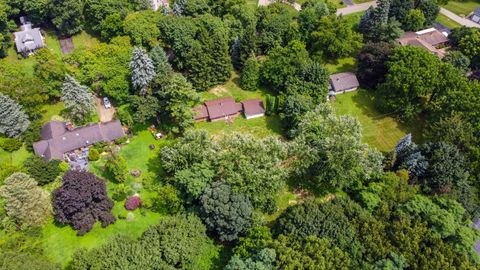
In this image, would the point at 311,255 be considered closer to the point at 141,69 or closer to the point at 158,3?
the point at 141,69

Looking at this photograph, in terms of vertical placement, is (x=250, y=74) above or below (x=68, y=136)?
above

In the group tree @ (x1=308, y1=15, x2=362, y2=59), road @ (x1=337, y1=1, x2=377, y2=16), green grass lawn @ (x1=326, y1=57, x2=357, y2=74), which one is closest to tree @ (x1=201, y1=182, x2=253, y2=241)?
tree @ (x1=308, y1=15, x2=362, y2=59)

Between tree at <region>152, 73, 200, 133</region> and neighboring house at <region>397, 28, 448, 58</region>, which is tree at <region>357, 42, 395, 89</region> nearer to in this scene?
neighboring house at <region>397, 28, 448, 58</region>

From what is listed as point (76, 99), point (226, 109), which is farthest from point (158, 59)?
point (76, 99)

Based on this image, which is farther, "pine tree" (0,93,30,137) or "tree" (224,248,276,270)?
"pine tree" (0,93,30,137)

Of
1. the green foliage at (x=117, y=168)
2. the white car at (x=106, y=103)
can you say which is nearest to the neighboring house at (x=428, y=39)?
the white car at (x=106, y=103)

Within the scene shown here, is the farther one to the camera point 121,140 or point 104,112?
point 104,112

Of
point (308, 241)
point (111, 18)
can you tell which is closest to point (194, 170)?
point (308, 241)

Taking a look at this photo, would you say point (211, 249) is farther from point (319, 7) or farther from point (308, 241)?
point (319, 7)
